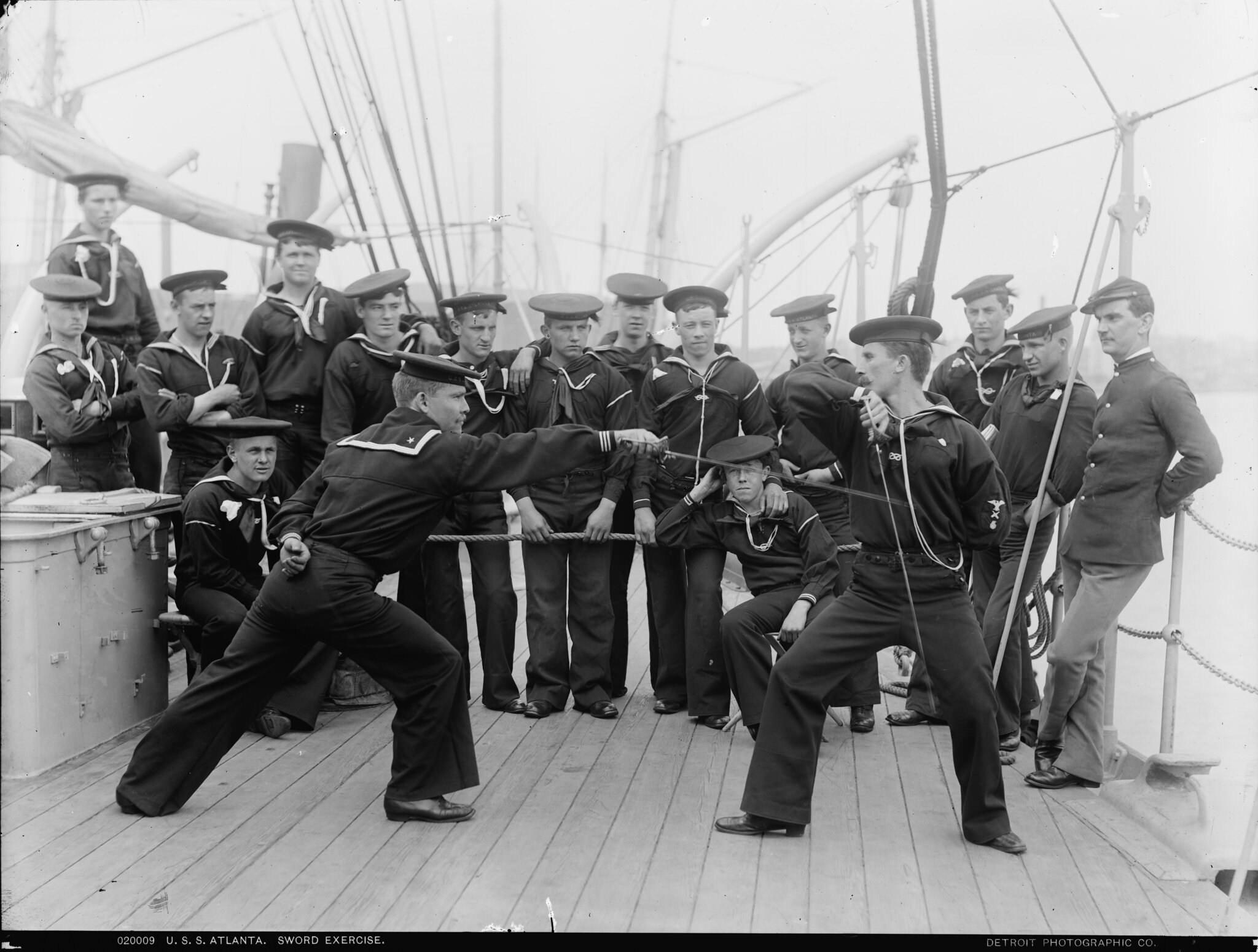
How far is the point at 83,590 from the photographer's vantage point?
4777mm

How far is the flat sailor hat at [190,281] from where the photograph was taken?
18.3ft

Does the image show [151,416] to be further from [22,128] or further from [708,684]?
[22,128]

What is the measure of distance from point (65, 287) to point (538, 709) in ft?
10.0

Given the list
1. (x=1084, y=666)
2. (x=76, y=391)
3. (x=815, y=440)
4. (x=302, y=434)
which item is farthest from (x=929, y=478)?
(x=76, y=391)

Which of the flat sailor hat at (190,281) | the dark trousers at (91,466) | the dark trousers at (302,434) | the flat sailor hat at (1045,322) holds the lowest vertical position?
the dark trousers at (91,466)

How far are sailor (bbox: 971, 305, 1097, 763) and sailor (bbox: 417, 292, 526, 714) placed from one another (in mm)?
2211

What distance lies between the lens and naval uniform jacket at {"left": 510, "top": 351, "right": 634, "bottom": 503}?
5.55m

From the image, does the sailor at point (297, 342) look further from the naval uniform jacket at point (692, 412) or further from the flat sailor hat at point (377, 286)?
the naval uniform jacket at point (692, 412)

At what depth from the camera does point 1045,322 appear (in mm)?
4957

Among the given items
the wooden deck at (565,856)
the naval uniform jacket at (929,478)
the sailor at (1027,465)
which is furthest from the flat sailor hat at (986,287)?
the wooden deck at (565,856)

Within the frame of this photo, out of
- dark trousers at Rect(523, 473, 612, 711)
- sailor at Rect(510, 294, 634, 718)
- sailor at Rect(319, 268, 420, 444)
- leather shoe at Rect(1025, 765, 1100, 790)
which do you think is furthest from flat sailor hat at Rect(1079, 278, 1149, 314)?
sailor at Rect(319, 268, 420, 444)

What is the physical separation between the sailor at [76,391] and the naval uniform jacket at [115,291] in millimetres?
253

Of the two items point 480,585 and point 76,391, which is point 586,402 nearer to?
point 480,585

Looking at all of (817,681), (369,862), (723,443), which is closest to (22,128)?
(723,443)
